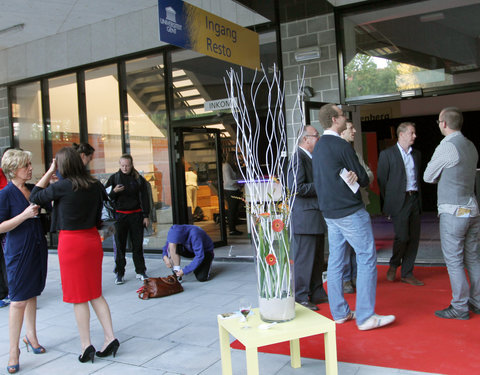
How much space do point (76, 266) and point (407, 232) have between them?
3.13 meters

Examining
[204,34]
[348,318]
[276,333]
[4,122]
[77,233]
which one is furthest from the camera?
Result: [4,122]

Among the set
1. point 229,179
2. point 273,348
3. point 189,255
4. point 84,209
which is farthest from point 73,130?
point 273,348

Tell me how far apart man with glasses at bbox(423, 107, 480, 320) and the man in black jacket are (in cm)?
345

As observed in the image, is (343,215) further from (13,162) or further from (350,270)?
(13,162)

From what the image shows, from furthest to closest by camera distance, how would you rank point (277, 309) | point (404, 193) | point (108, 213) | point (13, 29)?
1. point (13, 29)
2. point (108, 213)
3. point (404, 193)
4. point (277, 309)

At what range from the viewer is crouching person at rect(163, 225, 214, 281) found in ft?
17.5

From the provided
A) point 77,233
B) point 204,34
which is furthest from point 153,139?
point 77,233

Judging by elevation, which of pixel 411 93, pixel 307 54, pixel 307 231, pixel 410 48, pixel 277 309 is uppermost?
pixel 307 54

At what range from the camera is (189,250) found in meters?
5.55

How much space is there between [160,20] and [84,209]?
199 cm

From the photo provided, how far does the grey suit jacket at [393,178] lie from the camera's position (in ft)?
15.3

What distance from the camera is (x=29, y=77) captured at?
30.0 ft

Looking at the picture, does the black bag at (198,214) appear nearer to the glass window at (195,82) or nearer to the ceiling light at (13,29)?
the glass window at (195,82)

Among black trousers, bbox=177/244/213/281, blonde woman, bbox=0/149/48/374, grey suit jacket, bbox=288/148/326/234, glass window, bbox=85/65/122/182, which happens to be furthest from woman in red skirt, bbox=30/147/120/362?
glass window, bbox=85/65/122/182
